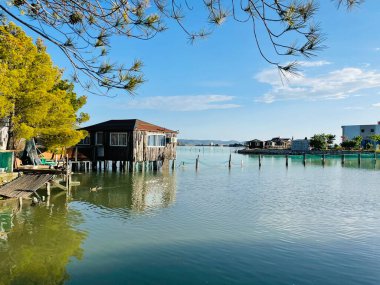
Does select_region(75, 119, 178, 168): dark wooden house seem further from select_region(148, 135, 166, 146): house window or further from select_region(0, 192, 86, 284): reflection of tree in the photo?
select_region(0, 192, 86, 284): reflection of tree

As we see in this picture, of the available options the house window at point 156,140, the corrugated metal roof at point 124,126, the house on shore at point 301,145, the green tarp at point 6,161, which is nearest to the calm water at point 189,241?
the green tarp at point 6,161

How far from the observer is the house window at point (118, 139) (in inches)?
1569

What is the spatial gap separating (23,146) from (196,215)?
18835mm

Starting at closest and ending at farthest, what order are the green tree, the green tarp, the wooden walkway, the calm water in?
the calm water < the wooden walkway < the green tarp < the green tree

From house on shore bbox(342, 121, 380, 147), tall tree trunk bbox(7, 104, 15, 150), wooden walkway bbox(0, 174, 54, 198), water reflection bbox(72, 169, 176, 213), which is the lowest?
water reflection bbox(72, 169, 176, 213)

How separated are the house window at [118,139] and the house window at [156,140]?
320 cm

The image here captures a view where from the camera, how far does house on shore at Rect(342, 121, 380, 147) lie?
100 metres

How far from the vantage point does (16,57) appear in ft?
75.9

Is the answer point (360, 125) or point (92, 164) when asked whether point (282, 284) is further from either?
point (360, 125)

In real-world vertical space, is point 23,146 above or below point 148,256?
above

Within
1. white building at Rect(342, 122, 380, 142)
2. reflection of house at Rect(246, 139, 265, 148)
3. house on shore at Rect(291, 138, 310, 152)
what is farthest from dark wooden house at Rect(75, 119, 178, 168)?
reflection of house at Rect(246, 139, 265, 148)

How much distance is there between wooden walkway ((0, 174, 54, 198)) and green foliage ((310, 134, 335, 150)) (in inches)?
3438

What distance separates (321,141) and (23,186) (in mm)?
88921

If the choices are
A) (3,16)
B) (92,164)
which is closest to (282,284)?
(3,16)
